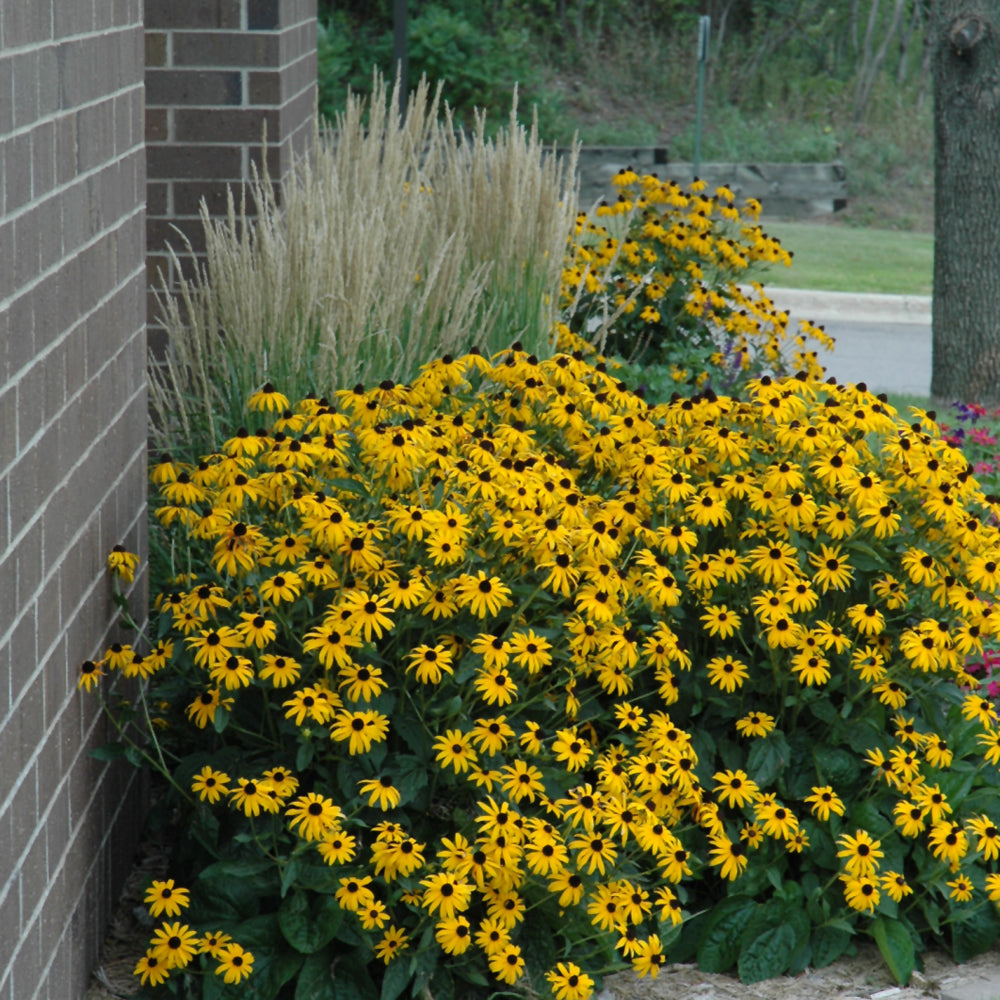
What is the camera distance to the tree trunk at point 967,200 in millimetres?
7703

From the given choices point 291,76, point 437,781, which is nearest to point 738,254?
point 291,76

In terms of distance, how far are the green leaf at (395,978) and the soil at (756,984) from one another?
1.52 feet

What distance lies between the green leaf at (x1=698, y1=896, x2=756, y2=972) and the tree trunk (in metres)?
5.73

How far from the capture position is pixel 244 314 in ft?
14.1

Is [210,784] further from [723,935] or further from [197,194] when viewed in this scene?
[197,194]

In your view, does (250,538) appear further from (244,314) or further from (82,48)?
(244,314)

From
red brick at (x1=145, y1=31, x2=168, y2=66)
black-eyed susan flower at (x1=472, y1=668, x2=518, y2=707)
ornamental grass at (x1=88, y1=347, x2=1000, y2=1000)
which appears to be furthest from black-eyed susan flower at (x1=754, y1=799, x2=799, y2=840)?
red brick at (x1=145, y1=31, x2=168, y2=66)

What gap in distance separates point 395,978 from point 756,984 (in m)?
0.84

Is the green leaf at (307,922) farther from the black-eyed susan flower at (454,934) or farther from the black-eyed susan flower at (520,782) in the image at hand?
the black-eyed susan flower at (520,782)

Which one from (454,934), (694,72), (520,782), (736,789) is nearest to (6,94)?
(520,782)

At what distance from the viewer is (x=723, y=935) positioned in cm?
303

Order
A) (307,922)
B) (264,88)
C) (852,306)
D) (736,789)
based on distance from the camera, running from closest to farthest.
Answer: (307,922) → (736,789) → (264,88) → (852,306)

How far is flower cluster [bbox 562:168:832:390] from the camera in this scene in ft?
19.9

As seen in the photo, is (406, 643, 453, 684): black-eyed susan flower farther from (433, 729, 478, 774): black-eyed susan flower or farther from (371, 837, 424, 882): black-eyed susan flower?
(371, 837, 424, 882): black-eyed susan flower
